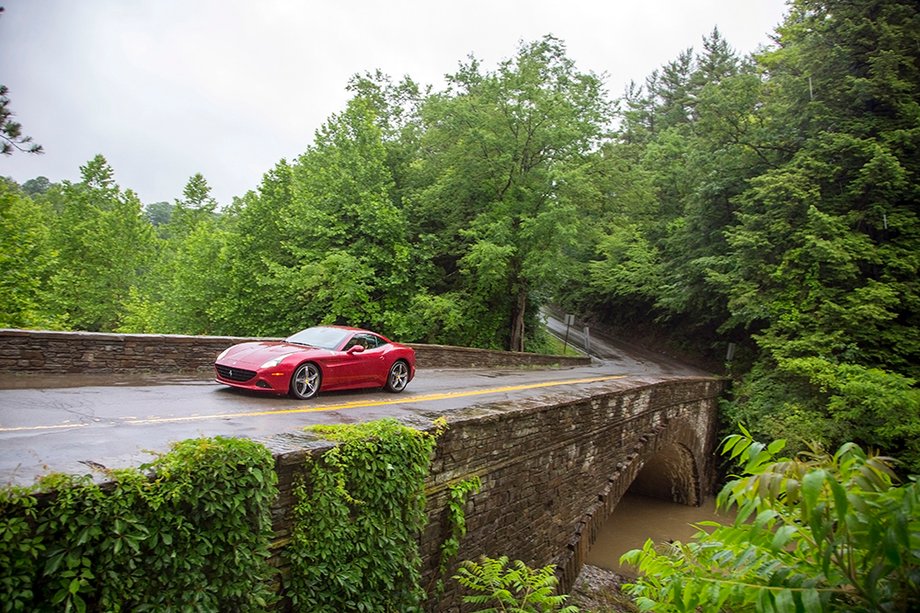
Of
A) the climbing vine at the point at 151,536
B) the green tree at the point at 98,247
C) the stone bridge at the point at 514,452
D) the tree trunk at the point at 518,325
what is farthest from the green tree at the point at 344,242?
the climbing vine at the point at 151,536

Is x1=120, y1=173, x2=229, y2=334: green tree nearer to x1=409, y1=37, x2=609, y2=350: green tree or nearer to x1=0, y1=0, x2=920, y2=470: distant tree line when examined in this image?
x1=0, y1=0, x2=920, y2=470: distant tree line

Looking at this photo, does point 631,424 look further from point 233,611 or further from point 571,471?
point 233,611

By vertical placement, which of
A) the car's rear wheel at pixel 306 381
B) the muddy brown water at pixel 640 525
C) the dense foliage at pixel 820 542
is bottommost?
the muddy brown water at pixel 640 525

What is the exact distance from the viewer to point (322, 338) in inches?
360

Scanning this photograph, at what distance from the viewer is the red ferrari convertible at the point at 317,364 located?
25.6 feet

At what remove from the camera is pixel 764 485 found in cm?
192

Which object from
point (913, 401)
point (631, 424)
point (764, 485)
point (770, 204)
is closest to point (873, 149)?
point (770, 204)

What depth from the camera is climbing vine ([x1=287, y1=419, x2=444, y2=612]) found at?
4398 millimetres

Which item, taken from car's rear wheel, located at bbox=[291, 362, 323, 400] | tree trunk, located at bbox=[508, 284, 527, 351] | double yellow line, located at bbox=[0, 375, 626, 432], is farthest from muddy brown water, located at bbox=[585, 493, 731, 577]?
car's rear wheel, located at bbox=[291, 362, 323, 400]

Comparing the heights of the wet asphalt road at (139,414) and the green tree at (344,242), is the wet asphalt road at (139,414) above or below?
below

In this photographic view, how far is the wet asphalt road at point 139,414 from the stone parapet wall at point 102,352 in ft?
1.99

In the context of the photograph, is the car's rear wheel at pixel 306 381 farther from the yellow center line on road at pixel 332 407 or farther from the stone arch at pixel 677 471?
the stone arch at pixel 677 471

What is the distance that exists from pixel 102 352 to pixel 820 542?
34.9ft

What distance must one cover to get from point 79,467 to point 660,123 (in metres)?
53.0
